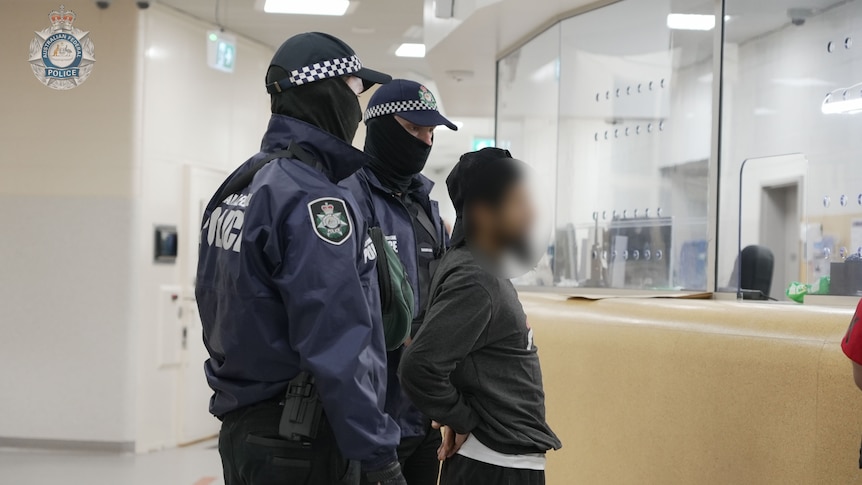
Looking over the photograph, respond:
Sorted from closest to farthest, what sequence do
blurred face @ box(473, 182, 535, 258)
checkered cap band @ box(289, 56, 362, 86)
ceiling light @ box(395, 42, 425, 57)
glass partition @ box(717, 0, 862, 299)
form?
checkered cap band @ box(289, 56, 362, 86) → blurred face @ box(473, 182, 535, 258) → glass partition @ box(717, 0, 862, 299) → ceiling light @ box(395, 42, 425, 57)

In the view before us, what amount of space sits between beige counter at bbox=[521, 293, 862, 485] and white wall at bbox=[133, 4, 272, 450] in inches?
177

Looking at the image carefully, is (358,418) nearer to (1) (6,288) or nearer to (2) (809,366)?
(2) (809,366)

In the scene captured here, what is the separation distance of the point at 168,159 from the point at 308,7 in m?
1.77

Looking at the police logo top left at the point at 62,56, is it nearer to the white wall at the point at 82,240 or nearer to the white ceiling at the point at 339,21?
the white wall at the point at 82,240

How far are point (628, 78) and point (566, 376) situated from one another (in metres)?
2.03

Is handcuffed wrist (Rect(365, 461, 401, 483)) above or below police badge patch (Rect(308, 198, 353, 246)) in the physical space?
below

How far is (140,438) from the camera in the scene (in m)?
7.30

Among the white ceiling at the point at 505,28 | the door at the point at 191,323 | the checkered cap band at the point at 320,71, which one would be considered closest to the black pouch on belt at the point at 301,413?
the checkered cap band at the point at 320,71

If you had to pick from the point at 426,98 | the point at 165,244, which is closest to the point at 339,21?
the point at 165,244

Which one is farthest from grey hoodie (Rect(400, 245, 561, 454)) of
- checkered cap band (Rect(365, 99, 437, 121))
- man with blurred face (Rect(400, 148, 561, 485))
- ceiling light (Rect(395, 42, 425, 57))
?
ceiling light (Rect(395, 42, 425, 57))

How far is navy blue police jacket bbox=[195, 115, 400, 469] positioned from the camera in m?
1.65

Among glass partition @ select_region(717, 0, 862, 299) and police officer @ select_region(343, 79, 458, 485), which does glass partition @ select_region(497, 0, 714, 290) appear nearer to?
glass partition @ select_region(717, 0, 862, 299)

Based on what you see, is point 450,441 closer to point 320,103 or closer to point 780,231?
point 320,103

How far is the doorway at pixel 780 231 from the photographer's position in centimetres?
643
